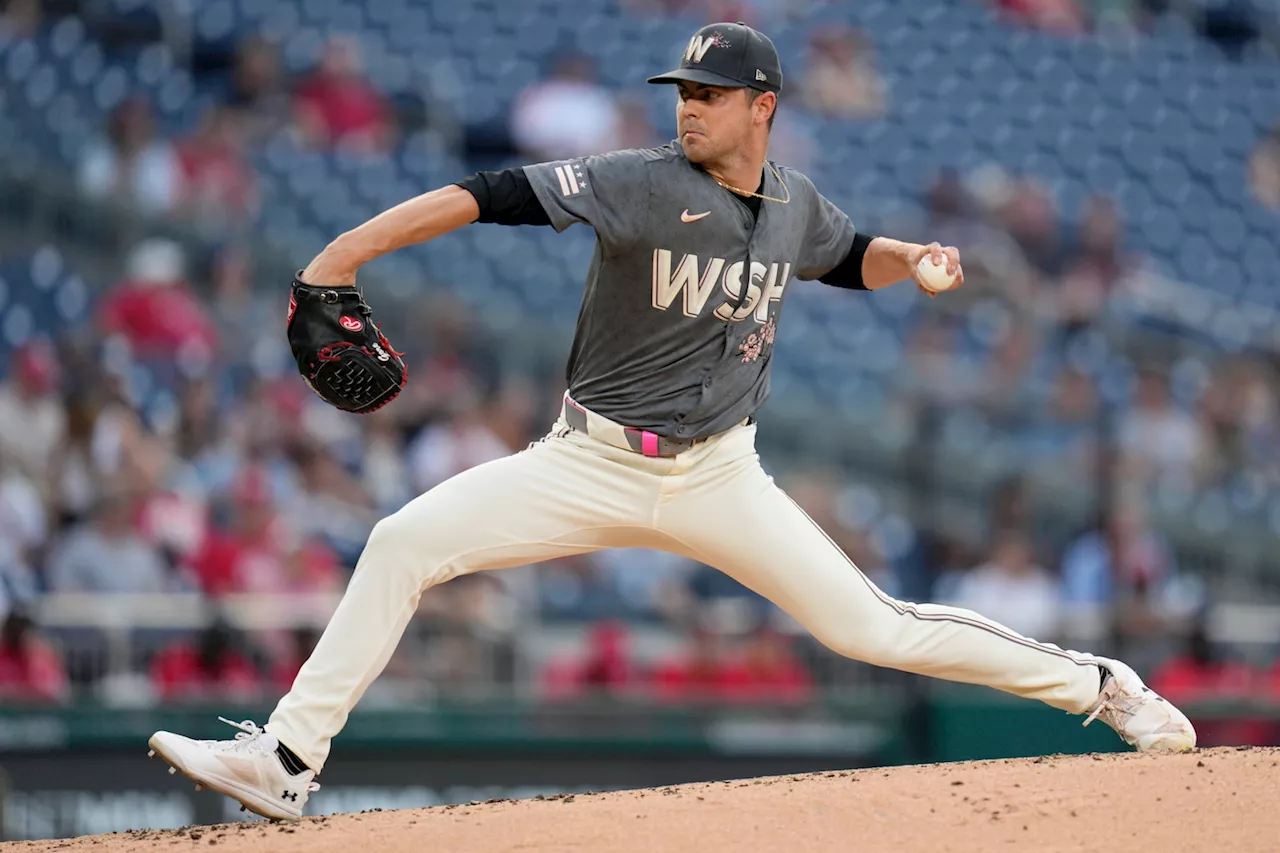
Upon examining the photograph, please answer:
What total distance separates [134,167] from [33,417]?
226cm

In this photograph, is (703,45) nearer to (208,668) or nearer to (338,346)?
(338,346)

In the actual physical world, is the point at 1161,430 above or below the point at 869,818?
below

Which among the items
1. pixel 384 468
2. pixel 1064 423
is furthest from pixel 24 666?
pixel 1064 423

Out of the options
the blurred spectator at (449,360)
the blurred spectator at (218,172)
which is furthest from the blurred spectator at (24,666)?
the blurred spectator at (218,172)

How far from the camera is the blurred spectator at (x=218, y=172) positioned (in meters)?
10.7

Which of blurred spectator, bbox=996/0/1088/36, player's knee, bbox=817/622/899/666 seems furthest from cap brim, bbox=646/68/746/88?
blurred spectator, bbox=996/0/1088/36

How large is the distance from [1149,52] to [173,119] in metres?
7.68

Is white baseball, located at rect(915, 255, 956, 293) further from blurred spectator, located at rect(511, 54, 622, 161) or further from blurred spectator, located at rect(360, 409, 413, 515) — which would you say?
blurred spectator, located at rect(511, 54, 622, 161)

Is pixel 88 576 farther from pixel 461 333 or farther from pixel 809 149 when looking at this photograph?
pixel 809 149

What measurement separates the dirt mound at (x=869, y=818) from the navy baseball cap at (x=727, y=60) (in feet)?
5.95

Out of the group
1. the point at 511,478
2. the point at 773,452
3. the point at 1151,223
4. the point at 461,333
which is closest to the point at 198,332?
the point at 461,333

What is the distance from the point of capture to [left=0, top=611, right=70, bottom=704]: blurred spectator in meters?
A: 7.69

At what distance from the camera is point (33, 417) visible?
30.1 ft

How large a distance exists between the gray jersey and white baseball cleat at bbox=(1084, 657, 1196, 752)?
4.04 feet
